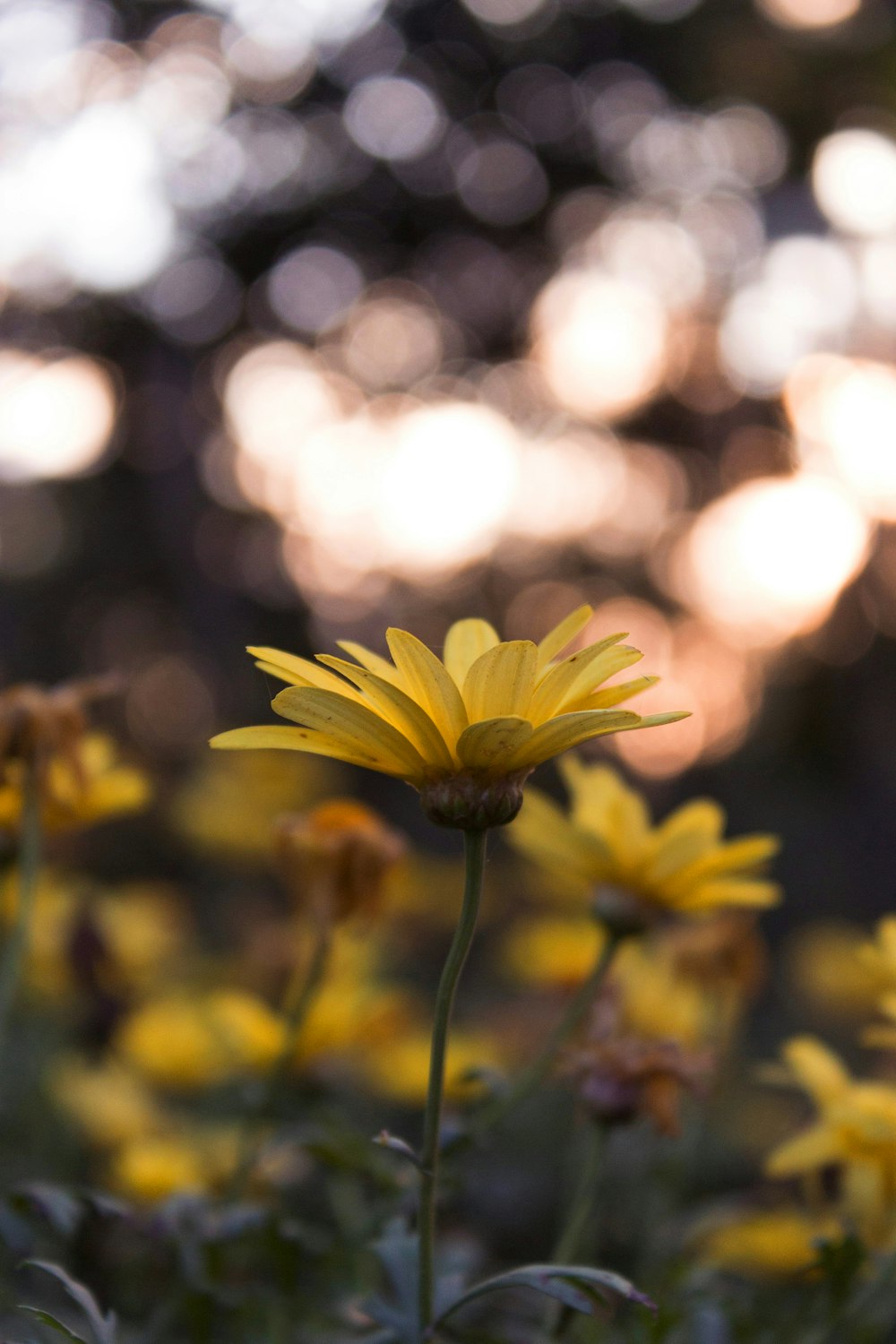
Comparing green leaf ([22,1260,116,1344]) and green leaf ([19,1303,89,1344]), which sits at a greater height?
green leaf ([19,1303,89,1344])

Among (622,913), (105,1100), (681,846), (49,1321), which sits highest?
(681,846)

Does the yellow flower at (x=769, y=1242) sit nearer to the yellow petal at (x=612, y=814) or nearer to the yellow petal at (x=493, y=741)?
the yellow petal at (x=612, y=814)

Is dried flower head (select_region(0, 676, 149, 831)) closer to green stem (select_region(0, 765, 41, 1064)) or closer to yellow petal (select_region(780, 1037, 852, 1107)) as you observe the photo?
green stem (select_region(0, 765, 41, 1064))

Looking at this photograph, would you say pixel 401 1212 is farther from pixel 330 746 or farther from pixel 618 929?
pixel 330 746

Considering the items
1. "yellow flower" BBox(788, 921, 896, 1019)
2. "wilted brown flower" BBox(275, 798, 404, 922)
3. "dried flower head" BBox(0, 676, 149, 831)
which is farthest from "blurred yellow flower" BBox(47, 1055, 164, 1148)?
"yellow flower" BBox(788, 921, 896, 1019)

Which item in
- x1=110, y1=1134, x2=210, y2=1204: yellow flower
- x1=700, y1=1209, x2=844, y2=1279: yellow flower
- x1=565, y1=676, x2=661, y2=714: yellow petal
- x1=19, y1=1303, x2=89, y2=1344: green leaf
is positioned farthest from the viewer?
x1=110, y1=1134, x2=210, y2=1204: yellow flower

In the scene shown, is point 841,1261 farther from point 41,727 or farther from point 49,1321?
point 41,727

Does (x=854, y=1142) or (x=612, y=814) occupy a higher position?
(x=612, y=814)

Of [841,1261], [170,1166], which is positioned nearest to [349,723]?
[841,1261]
